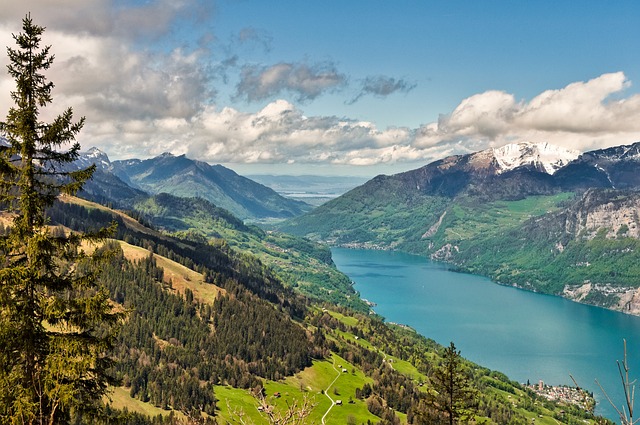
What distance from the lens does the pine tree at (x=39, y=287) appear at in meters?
17.9

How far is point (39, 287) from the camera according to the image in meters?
20.3

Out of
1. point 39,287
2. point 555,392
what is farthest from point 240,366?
point 39,287

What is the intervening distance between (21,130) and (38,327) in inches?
305

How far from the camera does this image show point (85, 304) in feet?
62.8

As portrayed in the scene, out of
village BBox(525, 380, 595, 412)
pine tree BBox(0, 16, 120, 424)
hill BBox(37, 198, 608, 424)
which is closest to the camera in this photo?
pine tree BBox(0, 16, 120, 424)

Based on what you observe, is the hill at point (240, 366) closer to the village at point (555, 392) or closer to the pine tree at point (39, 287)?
the village at point (555, 392)

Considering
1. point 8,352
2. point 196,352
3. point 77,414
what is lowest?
point 196,352

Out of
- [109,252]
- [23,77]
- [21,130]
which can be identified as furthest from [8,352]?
[23,77]

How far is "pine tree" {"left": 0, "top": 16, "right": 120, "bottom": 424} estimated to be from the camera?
706 inches

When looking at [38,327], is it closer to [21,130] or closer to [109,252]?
[109,252]

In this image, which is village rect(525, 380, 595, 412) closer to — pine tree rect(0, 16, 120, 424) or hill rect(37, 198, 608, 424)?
hill rect(37, 198, 608, 424)

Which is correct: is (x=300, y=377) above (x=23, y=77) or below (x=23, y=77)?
below

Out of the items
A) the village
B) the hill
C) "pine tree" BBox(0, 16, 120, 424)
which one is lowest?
the village

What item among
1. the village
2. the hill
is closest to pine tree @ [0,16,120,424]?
the hill
